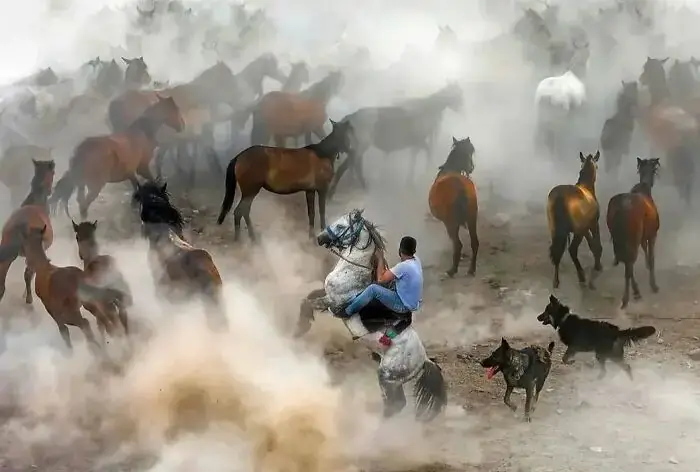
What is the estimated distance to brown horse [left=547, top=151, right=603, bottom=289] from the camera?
3.10 meters

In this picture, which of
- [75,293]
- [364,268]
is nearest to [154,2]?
[75,293]

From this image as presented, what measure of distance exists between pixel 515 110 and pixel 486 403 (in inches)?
48.5

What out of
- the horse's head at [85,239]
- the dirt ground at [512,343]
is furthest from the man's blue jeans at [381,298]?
the horse's head at [85,239]

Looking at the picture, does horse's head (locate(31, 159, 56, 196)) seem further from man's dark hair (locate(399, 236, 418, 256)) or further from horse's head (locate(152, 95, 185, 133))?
man's dark hair (locate(399, 236, 418, 256))

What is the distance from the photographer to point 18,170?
3186 mm

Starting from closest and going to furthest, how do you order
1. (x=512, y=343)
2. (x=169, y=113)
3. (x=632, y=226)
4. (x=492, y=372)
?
(x=492, y=372)
(x=512, y=343)
(x=632, y=226)
(x=169, y=113)

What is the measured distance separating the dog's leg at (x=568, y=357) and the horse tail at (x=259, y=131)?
59.8 inches

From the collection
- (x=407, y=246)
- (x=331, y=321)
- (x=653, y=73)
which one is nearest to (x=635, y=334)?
(x=407, y=246)

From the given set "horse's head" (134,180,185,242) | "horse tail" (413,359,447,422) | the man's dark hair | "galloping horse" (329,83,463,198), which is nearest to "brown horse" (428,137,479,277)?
"galloping horse" (329,83,463,198)

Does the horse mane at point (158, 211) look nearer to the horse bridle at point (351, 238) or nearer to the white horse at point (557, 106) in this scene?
the horse bridle at point (351, 238)

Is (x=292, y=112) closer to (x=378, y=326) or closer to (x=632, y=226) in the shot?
(x=378, y=326)

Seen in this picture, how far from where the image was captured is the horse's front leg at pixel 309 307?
9.85ft

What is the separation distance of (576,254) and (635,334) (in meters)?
0.39

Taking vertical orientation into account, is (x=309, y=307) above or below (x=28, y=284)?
below
